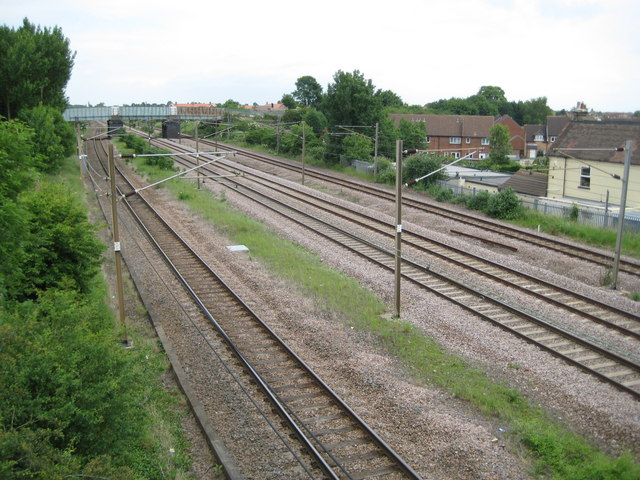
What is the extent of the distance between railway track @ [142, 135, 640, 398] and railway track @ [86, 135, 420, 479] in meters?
5.79

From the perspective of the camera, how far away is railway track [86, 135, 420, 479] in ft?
30.3

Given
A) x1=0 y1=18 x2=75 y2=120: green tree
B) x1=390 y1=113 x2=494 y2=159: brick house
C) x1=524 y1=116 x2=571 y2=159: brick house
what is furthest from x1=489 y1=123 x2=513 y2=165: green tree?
x1=0 y1=18 x2=75 y2=120: green tree

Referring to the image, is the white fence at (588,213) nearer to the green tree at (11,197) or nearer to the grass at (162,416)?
the grass at (162,416)

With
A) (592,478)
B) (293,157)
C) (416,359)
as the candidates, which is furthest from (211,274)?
(293,157)

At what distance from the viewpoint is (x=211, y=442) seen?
31.9 feet

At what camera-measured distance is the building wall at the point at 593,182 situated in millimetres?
31016

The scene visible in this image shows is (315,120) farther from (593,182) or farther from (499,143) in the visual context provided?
(593,182)

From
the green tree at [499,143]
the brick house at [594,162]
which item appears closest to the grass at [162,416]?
the brick house at [594,162]

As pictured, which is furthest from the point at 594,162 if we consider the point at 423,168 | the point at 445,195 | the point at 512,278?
the point at 512,278

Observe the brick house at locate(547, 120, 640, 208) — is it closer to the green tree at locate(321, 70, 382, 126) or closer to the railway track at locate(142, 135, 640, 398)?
the railway track at locate(142, 135, 640, 398)

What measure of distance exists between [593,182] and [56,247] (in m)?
29.1

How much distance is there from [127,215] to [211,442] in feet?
79.3

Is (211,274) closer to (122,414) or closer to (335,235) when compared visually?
(335,235)

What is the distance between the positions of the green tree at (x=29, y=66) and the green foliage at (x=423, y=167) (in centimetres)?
2814
